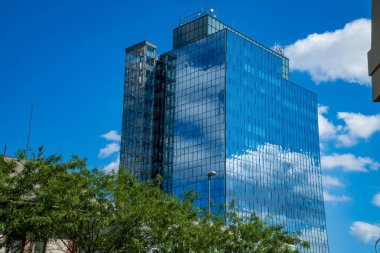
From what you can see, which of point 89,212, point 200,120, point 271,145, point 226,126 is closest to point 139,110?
point 200,120

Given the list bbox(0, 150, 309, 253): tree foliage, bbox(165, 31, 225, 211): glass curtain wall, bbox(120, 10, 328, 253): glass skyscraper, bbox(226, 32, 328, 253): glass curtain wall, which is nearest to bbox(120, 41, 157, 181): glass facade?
bbox(120, 10, 328, 253): glass skyscraper

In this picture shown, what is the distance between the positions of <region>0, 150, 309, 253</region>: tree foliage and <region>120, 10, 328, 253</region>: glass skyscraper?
65653 millimetres

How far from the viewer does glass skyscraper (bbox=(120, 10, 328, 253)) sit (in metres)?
108

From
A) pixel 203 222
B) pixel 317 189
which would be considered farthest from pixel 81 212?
pixel 317 189

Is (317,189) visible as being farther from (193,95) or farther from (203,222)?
(203,222)

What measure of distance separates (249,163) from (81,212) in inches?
3163

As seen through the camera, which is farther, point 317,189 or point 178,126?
point 317,189

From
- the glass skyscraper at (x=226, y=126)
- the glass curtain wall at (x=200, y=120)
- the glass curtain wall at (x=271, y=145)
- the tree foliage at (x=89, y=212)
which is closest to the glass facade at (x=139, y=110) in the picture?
the glass skyscraper at (x=226, y=126)

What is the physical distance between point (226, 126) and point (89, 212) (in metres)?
76.4

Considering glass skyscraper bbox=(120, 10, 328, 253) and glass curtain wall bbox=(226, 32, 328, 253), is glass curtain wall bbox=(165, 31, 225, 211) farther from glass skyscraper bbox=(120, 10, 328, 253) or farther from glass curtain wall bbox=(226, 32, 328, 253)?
glass curtain wall bbox=(226, 32, 328, 253)

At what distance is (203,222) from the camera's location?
4050cm

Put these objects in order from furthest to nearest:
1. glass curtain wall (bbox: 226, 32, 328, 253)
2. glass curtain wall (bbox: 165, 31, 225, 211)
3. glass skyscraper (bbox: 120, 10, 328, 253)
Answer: glass curtain wall (bbox: 226, 32, 328, 253)
glass skyscraper (bbox: 120, 10, 328, 253)
glass curtain wall (bbox: 165, 31, 225, 211)

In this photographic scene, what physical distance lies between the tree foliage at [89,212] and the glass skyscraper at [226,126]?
65.7 metres

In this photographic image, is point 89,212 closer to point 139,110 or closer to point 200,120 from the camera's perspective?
point 200,120
